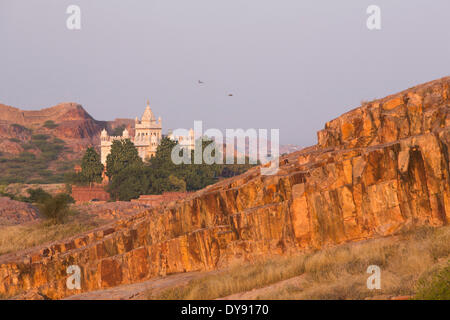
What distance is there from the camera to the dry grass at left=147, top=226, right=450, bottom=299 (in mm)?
13547

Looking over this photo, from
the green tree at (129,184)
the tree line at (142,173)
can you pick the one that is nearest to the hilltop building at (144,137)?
the tree line at (142,173)

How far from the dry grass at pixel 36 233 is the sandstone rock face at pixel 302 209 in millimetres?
6015

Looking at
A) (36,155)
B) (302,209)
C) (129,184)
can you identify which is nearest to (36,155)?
(36,155)

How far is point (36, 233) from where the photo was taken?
31844mm

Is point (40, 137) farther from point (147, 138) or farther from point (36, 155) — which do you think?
point (147, 138)

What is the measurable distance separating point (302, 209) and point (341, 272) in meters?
4.16

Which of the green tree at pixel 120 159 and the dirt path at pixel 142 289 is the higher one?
the green tree at pixel 120 159

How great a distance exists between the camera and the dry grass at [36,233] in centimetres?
2959

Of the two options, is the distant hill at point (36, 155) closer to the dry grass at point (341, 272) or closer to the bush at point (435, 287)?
the dry grass at point (341, 272)

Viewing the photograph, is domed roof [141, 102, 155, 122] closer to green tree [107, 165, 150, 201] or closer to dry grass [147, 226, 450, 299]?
green tree [107, 165, 150, 201]
